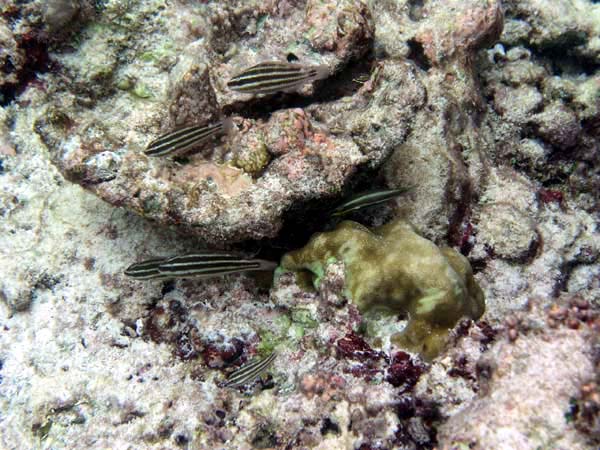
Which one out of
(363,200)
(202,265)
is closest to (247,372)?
(202,265)

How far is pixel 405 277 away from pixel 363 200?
0.88 m

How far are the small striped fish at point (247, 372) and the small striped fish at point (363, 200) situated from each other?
1.57 m

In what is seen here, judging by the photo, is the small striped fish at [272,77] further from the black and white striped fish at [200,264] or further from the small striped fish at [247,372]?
the small striped fish at [247,372]

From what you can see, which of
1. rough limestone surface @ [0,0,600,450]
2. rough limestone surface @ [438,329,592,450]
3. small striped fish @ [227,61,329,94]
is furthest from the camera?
small striped fish @ [227,61,329,94]

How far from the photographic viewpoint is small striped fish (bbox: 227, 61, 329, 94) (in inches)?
159

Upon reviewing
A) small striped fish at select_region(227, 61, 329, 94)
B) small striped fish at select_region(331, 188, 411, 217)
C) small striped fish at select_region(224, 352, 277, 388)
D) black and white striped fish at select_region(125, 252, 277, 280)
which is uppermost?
small striped fish at select_region(227, 61, 329, 94)

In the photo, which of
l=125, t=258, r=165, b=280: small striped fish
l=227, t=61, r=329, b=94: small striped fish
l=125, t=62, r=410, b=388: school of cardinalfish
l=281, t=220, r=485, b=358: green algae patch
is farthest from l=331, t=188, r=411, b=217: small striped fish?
l=125, t=258, r=165, b=280: small striped fish

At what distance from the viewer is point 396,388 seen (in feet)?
11.0

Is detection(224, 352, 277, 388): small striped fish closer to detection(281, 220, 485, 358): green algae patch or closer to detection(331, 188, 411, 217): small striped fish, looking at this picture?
detection(281, 220, 485, 358): green algae patch

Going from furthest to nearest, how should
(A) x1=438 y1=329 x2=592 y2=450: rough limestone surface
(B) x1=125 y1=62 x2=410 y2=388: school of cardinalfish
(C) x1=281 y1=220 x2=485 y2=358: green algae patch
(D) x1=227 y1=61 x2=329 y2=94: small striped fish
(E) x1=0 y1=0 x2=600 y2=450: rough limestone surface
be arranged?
1. (D) x1=227 y1=61 x2=329 y2=94: small striped fish
2. (B) x1=125 y1=62 x2=410 y2=388: school of cardinalfish
3. (C) x1=281 y1=220 x2=485 y2=358: green algae patch
4. (E) x1=0 y1=0 x2=600 y2=450: rough limestone surface
5. (A) x1=438 y1=329 x2=592 y2=450: rough limestone surface

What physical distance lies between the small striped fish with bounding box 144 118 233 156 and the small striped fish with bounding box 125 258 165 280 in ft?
3.32

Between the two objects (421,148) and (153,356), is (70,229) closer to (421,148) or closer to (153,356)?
(153,356)

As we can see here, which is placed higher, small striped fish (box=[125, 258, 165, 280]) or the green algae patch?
the green algae patch

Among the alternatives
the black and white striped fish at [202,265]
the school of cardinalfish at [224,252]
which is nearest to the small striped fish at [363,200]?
the school of cardinalfish at [224,252]
